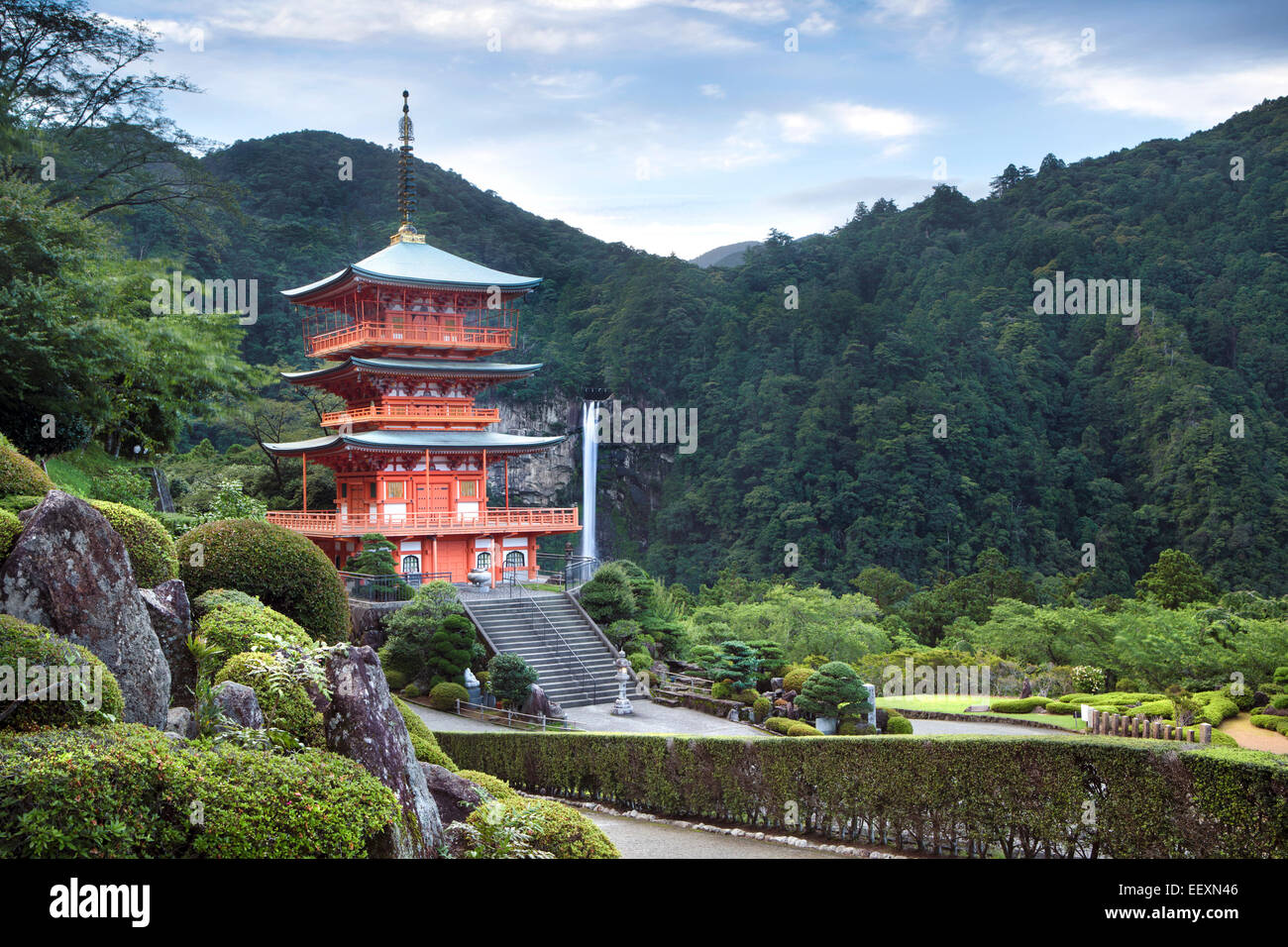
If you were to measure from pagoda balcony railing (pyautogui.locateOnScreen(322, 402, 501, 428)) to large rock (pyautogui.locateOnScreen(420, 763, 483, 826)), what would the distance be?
2202cm

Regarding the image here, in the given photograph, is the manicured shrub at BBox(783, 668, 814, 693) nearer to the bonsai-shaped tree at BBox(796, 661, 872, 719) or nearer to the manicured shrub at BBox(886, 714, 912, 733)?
the bonsai-shaped tree at BBox(796, 661, 872, 719)

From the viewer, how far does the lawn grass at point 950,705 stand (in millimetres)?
19766

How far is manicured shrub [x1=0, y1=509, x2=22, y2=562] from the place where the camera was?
7520 millimetres

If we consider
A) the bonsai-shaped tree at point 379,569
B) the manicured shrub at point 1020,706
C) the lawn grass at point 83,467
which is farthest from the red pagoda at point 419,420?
the manicured shrub at point 1020,706

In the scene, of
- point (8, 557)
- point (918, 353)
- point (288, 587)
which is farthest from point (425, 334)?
point (918, 353)

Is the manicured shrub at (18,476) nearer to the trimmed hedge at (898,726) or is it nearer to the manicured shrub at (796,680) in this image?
the trimmed hedge at (898,726)

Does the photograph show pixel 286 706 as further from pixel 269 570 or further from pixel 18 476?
pixel 269 570

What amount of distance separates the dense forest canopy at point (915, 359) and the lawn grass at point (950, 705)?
26.6m

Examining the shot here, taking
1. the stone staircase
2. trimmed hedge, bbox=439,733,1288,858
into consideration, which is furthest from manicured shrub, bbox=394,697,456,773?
the stone staircase

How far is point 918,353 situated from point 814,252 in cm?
2091

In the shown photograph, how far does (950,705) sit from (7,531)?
19.3m

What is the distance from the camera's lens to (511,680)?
757 inches
